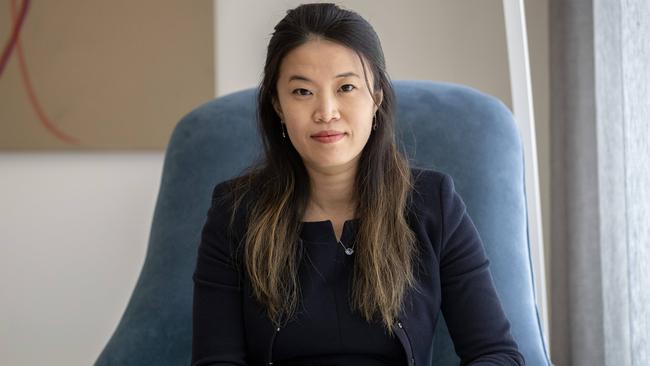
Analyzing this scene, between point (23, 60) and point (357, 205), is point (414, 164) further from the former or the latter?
point (23, 60)

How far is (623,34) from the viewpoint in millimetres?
1793

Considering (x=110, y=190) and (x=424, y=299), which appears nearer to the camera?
(x=424, y=299)

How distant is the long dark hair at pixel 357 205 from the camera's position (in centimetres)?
135

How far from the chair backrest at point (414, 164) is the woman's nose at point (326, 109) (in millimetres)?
391

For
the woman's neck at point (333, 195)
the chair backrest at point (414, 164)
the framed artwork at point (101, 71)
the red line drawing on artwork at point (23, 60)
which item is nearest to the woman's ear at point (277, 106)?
the woman's neck at point (333, 195)

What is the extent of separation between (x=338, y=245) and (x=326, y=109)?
25 cm

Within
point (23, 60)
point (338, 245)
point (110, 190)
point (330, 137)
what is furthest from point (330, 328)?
point (23, 60)

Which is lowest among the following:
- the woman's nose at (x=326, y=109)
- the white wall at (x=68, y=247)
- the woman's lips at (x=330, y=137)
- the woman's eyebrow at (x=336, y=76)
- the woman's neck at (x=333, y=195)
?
the white wall at (x=68, y=247)

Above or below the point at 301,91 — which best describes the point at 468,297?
below

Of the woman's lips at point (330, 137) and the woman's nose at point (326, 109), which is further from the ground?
the woman's nose at point (326, 109)

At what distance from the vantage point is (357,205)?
1.43 meters

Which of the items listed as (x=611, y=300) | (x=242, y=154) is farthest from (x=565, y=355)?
(x=242, y=154)

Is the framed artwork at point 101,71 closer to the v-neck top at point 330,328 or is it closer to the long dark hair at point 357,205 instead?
the long dark hair at point 357,205

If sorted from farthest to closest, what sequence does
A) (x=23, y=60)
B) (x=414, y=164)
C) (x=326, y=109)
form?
1. (x=23, y=60)
2. (x=414, y=164)
3. (x=326, y=109)
